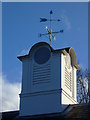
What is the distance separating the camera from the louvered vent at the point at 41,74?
1623cm

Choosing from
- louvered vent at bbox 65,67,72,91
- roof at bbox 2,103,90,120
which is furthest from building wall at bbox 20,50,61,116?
louvered vent at bbox 65,67,72,91

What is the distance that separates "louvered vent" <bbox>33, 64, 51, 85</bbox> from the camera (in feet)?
53.3

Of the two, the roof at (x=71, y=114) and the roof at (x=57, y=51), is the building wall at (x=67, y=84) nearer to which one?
the roof at (x=57, y=51)

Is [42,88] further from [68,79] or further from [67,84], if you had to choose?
[68,79]

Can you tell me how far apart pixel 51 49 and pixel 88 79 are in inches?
329

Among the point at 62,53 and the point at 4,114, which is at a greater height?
the point at 62,53

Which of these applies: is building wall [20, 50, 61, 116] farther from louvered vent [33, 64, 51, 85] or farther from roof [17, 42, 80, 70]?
roof [17, 42, 80, 70]

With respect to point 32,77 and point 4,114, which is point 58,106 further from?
point 4,114

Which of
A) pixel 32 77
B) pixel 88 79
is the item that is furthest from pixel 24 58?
pixel 88 79

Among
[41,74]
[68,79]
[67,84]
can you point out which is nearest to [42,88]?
[41,74]

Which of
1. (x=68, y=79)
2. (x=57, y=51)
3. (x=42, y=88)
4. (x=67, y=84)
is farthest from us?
(x=68, y=79)

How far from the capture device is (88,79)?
2408 centimetres

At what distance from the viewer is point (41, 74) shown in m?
16.4

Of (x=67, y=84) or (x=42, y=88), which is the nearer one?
(x=42, y=88)
